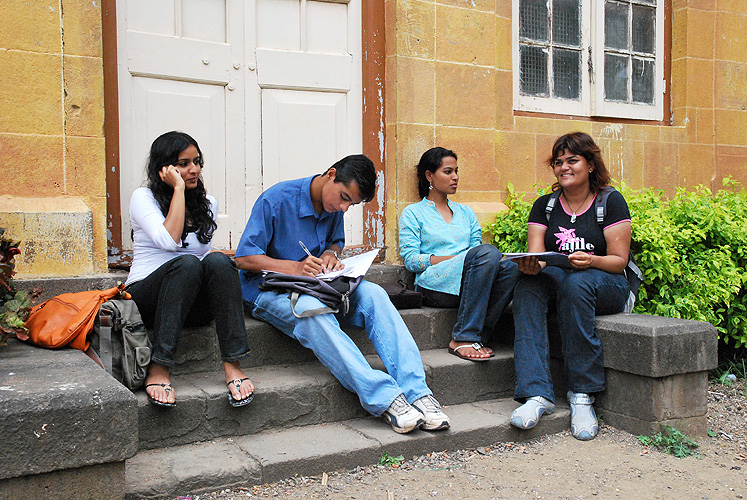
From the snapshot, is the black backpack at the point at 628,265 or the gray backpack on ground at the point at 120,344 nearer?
the gray backpack on ground at the point at 120,344

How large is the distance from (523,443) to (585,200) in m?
1.54

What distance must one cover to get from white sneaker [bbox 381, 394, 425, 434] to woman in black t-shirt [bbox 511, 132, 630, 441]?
0.60 m

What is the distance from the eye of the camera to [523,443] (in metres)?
3.71

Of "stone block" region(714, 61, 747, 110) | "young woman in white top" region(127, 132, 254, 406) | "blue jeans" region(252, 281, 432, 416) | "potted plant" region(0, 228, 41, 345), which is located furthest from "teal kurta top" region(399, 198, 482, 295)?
"stone block" region(714, 61, 747, 110)

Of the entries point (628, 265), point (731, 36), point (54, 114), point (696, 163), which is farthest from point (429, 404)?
point (731, 36)

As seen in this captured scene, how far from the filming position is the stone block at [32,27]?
385 cm

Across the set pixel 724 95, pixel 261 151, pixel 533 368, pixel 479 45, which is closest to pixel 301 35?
pixel 261 151

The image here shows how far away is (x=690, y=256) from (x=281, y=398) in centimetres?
312

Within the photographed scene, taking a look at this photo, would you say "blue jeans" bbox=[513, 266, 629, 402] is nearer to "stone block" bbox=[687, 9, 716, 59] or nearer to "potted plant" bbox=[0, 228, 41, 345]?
"potted plant" bbox=[0, 228, 41, 345]

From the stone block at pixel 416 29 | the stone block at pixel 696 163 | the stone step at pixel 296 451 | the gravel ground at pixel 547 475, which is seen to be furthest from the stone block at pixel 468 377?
the stone block at pixel 696 163

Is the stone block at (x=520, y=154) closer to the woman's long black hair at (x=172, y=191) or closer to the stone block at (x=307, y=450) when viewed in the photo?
the woman's long black hair at (x=172, y=191)

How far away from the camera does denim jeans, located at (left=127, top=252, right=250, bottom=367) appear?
330cm

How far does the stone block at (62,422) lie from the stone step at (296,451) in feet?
1.35

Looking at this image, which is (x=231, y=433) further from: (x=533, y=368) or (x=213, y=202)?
(x=533, y=368)
